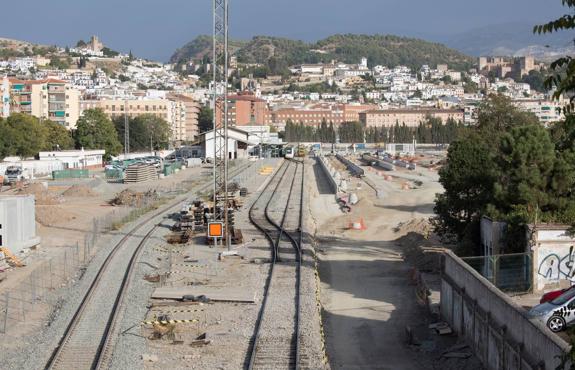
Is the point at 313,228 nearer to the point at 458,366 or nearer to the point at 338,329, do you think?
the point at 338,329

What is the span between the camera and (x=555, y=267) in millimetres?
18672

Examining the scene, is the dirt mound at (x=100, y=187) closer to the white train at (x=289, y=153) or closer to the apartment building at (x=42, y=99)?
the white train at (x=289, y=153)

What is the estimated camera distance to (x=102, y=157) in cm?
9012

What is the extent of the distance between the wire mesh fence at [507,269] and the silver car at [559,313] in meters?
3.85

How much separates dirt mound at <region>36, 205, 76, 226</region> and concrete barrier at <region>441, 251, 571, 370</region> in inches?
868

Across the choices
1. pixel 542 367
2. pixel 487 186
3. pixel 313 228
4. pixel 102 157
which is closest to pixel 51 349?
pixel 542 367

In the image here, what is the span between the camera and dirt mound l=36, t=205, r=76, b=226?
3647 cm

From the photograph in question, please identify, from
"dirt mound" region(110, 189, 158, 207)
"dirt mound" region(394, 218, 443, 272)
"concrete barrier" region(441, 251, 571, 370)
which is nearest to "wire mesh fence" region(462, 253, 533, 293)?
"concrete barrier" region(441, 251, 571, 370)

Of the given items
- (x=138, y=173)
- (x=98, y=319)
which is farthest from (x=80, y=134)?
(x=98, y=319)

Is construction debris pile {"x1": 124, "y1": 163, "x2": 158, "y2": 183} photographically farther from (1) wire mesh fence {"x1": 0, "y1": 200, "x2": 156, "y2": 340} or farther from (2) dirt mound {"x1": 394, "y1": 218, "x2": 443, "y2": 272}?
(2) dirt mound {"x1": 394, "y1": 218, "x2": 443, "y2": 272}

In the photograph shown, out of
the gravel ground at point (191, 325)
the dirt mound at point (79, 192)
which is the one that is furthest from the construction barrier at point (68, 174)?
the gravel ground at point (191, 325)

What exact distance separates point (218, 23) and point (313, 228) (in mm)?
9338

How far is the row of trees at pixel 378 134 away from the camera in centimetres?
16588

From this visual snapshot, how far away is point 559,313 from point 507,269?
14.5ft
